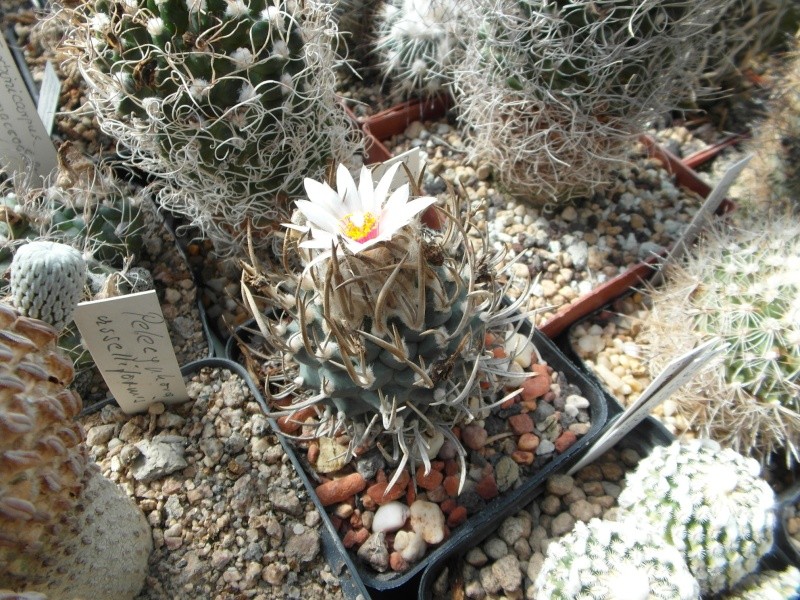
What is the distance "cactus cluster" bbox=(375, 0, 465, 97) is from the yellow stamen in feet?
2.62

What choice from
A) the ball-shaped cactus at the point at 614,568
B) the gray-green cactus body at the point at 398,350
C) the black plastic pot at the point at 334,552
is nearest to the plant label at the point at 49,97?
the black plastic pot at the point at 334,552

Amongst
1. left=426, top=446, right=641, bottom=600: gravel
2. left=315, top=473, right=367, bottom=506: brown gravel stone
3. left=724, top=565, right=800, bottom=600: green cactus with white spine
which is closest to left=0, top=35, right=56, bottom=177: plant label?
left=315, top=473, right=367, bottom=506: brown gravel stone

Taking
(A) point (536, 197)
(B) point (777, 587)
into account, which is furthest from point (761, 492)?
(A) point (536, 197)

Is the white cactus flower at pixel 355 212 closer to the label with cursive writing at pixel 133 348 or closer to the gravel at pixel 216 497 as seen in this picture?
the label with cursive writing at pixel 133 348

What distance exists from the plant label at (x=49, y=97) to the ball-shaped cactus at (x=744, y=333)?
1295 millimetres

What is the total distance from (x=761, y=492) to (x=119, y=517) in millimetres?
888

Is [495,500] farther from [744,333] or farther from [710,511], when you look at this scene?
[744,333]

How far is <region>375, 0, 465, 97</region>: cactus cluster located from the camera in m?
1.47

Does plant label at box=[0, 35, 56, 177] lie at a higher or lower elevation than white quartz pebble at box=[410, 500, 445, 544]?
higher

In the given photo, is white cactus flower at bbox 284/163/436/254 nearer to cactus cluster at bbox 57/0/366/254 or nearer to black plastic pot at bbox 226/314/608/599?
cactus cluster at bbox 57/0/366/254

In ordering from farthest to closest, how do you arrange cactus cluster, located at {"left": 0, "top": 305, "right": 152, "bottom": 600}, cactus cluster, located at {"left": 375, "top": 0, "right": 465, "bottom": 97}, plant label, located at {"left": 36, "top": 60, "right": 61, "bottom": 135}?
cactus cluster, located at {"left": 375, "top": 0, "right": 465, "bottom": 97} < plant label, located at {"left": 36, "top": 60, "right": 61, "bottom": 135} < cactus cluster, located at {"left": 0, "top": 305, "right": 152, "bottom": 600}

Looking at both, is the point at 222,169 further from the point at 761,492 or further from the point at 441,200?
the point at 761,492

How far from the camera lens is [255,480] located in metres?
1.00

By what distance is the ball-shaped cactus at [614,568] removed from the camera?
2.56 feet
